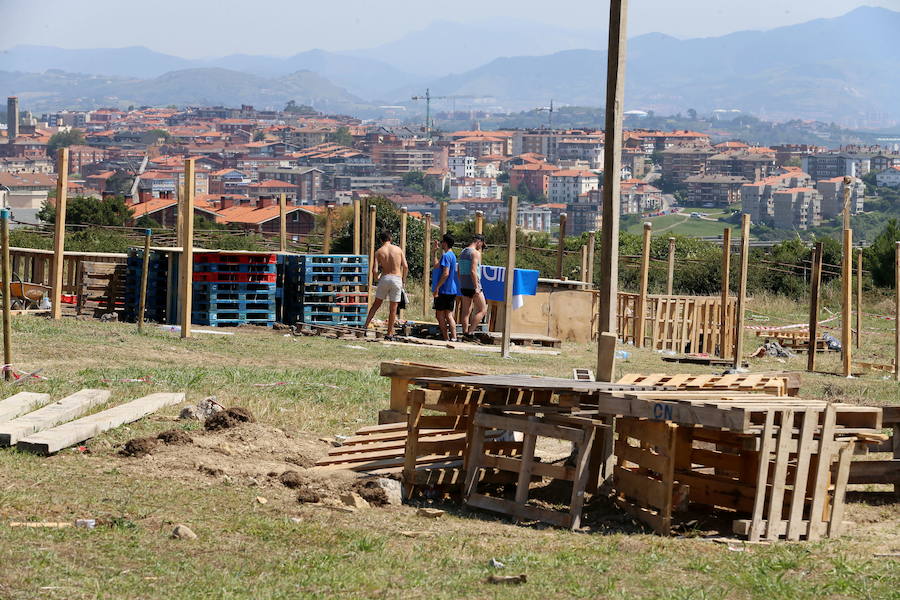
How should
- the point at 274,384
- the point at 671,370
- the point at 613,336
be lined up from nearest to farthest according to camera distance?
the point at 613,336 → the point at 274,384 → the point at 671,370

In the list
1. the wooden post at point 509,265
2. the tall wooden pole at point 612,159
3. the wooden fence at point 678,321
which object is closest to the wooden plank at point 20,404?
the tall wooden pole at point 612,159

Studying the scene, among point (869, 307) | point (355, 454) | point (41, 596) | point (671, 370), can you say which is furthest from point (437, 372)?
point (869, 307)

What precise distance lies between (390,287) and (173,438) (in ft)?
34.9

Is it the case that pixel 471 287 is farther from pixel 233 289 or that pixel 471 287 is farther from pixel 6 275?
pixel 6 275

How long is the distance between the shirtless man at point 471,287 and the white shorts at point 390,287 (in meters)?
1.05

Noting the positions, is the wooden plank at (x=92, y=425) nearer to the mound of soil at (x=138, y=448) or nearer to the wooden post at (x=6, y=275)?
the mound of soil at (x=138, y=448)

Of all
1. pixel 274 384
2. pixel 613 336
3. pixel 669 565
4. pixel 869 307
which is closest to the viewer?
pixel 669 565

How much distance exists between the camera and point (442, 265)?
19.8 meters

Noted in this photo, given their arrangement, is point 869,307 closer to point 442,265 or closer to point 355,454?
point 442,265

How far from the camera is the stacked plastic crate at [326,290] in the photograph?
2158cm

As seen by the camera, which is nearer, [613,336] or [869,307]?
[613,336]

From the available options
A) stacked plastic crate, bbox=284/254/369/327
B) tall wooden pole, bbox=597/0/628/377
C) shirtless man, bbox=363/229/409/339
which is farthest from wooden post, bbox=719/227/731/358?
tall wooden pole, bbox=597/0/628/377

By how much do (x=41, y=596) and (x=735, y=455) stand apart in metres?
5.07

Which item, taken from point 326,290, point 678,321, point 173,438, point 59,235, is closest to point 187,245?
point 59,235
